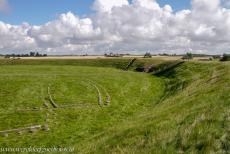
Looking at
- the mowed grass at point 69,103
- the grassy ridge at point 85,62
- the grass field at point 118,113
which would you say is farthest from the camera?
the grassy ridge at point 85,62

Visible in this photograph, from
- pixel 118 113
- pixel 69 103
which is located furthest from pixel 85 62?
pixel 118 113

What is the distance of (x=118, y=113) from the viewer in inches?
1870

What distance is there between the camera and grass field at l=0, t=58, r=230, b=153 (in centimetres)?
1873

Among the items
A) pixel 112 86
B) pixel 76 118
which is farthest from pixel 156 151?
pixel 112 86

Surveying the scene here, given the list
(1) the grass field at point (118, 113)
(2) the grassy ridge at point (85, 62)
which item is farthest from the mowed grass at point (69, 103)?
(2) the grassy ridge at point (85, 62)

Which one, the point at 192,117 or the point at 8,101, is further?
the point at 8,101

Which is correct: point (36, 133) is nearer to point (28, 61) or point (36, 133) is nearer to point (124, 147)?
point (124, 147)

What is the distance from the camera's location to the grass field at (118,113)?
1873cm

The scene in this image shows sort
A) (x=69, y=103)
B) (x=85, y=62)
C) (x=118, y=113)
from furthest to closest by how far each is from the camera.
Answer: (x=85, y=62) < (x=69, y=103) < (x=118, y=113)

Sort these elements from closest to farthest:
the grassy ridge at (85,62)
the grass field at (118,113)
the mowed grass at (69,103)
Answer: the grass field at (118,113)
the mowed grass at (69,103)
the grassy ridge at (85,62)

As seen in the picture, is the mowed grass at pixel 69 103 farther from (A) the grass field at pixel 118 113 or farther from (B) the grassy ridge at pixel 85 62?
(B) the grassy ridge at pixel 85 62

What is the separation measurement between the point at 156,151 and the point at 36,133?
894 inches

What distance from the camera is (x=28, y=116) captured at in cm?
4344

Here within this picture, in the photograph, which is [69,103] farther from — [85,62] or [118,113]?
[85,62]
